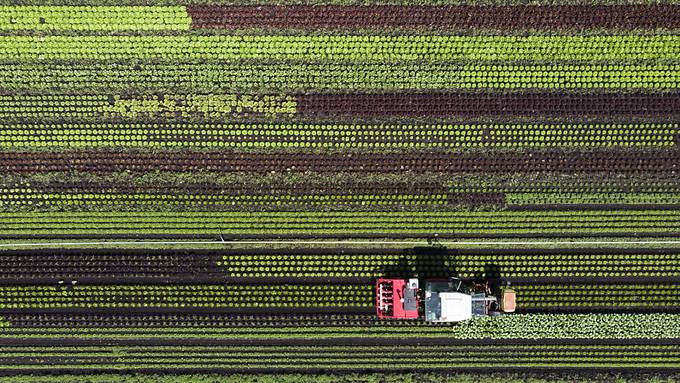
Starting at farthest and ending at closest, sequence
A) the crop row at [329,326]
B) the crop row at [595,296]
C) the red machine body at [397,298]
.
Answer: the crop row at [595,296]
the crop row at [329,326]
the red machine body at [397,298]

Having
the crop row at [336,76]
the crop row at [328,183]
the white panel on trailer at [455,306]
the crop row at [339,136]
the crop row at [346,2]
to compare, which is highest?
the crop row at [346,2]

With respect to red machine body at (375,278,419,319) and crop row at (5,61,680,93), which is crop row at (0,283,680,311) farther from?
crop row at (5,61,680,93)

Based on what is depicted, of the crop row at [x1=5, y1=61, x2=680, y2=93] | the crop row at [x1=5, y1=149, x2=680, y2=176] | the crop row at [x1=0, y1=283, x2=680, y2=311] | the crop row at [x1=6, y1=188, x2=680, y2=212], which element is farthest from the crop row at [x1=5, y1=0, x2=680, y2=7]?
the crop row at [x1=0, y1=283, x2=680, y2=311]

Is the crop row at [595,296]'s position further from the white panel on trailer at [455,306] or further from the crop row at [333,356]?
the white panel on trailer at [455,306]

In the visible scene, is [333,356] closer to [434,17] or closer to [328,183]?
[328,183]

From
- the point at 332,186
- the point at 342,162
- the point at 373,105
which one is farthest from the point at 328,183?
the point at 373,105

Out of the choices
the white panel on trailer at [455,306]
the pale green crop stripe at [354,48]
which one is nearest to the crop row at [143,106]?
the pale green crop stripe at [354,48]

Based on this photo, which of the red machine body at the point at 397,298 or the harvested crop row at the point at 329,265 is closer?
the red machine body at the point at 397,298

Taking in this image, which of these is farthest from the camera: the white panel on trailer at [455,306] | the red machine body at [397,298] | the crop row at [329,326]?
the crop row at [329,326]
